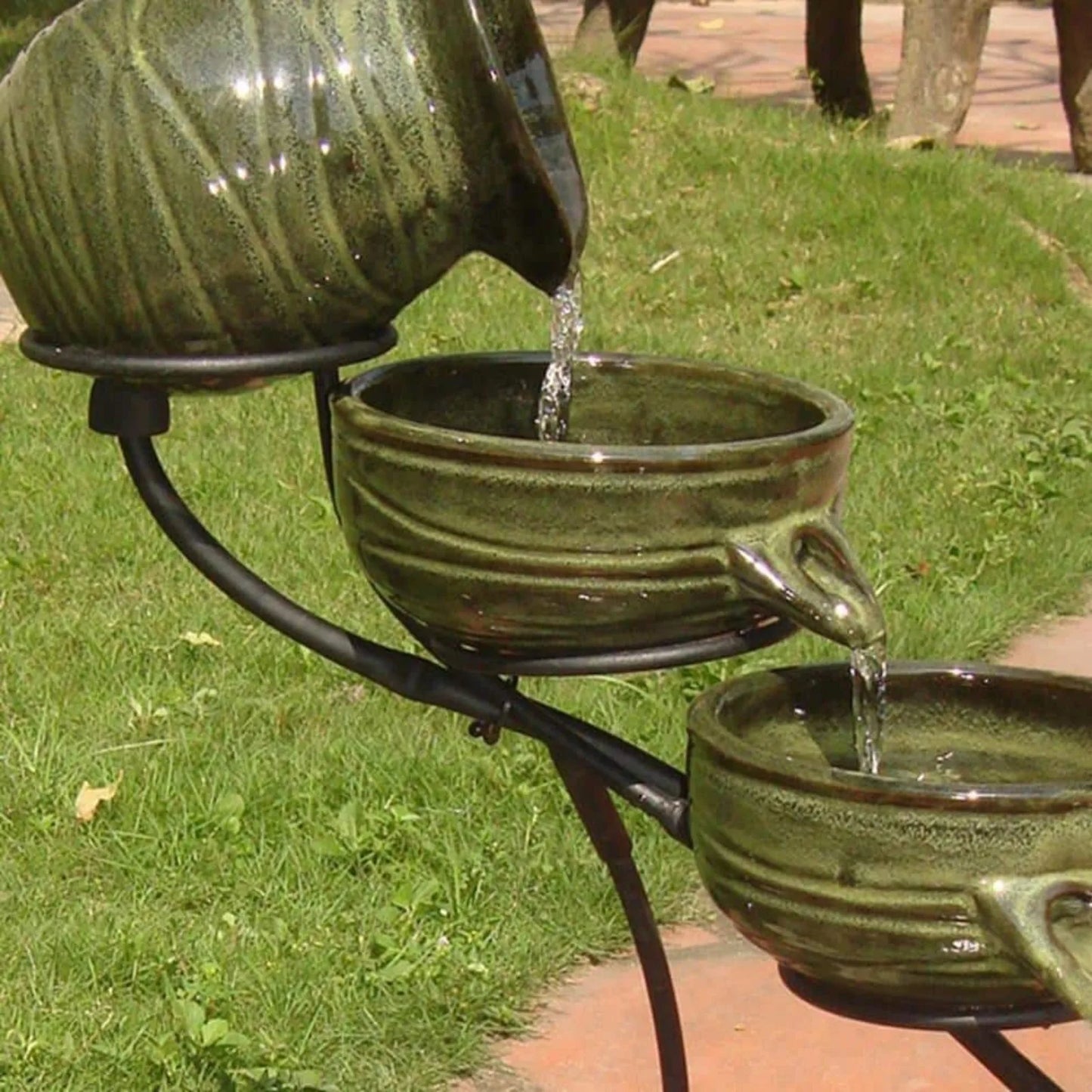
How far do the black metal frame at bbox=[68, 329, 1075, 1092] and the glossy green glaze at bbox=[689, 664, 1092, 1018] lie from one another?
9 cm

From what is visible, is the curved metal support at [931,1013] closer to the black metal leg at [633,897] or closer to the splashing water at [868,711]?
the splashing water at [868,711]

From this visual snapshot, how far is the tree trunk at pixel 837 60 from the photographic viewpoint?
8547mm

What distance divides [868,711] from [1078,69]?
6603 mm

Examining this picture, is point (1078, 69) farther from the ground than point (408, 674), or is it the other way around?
point (408, 674)

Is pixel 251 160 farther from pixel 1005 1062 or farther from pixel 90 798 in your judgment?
pixel 90 798

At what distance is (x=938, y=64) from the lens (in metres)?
7.38

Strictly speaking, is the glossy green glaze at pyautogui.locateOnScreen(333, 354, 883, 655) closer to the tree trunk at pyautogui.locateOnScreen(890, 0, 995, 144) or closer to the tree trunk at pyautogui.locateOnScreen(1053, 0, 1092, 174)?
the tree trunk at pyautogui.locateOnScreen(890, 0, 995, 144)

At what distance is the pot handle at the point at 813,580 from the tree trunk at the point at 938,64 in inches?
234

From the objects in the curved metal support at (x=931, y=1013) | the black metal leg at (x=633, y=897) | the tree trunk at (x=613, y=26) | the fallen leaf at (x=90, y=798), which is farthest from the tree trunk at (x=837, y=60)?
the curved metal support at (x=931, y=1013)

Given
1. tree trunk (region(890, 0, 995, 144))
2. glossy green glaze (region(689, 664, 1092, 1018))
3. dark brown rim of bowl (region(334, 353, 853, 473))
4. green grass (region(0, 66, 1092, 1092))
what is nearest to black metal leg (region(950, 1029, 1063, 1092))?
glossy green glaze (region(689, 664, 1092, 1018))

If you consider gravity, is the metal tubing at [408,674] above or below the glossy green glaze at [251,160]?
below

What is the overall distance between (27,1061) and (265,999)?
11.5 inches

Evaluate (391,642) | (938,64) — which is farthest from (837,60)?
(391,642)

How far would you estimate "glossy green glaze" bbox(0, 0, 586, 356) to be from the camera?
155 cm
